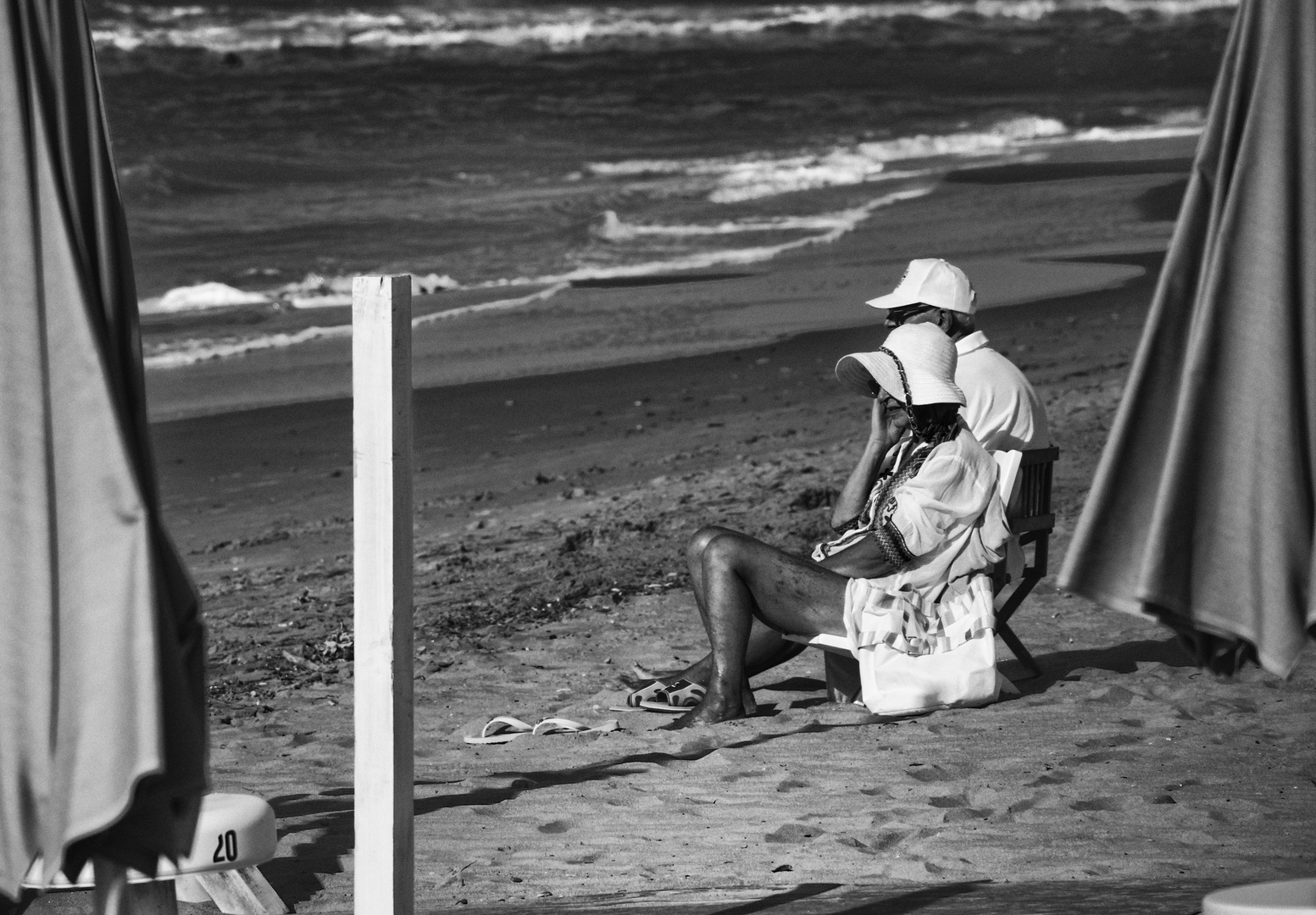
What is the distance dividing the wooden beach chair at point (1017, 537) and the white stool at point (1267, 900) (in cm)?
272

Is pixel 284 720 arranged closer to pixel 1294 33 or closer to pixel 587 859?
pixel 587 859

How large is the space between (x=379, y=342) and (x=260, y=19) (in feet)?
164

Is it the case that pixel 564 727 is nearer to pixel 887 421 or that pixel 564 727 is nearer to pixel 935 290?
pixel 887 421

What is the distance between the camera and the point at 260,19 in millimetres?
50094

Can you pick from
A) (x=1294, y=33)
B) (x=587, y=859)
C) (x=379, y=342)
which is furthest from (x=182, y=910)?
(x=1294, y=33)

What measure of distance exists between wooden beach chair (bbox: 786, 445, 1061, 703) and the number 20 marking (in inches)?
102

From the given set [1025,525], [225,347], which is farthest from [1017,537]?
[225,347]

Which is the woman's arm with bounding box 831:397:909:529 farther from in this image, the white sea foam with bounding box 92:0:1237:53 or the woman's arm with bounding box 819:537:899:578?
the white sea foam with bounding box 92:0:1237:53

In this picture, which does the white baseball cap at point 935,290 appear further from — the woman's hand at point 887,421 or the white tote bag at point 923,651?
the white tote bag at point 923,651

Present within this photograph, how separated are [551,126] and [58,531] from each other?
1358 inches

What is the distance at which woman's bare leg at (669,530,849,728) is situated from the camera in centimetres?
534

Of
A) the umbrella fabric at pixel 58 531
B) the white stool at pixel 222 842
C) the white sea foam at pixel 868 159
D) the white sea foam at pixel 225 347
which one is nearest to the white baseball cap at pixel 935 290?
the white stool at pixel 222 842

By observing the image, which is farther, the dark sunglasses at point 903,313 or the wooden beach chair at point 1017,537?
the dark sunglasses at point 903,313

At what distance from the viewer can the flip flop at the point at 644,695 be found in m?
5.78
